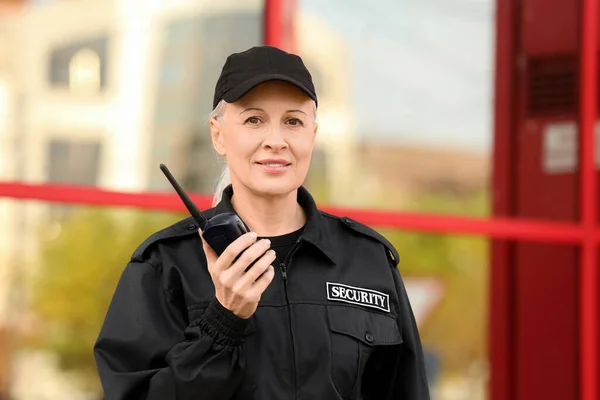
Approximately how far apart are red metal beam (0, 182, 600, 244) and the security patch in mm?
1748

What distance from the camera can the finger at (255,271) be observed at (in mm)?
1652

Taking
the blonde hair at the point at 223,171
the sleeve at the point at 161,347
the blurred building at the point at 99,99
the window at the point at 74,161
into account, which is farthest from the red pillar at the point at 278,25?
the sleeve at the point at 161,347

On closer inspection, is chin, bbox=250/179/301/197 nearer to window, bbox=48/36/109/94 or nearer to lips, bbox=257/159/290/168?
lips, bbox=257/159/290/168

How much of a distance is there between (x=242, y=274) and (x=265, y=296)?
18 centimetres

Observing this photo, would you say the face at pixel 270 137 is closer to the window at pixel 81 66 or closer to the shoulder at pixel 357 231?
the shoulder at pixel 357 231

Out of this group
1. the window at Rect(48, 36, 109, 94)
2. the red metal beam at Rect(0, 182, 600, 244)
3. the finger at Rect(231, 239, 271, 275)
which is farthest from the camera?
the window at Rect(48, 36, 109, 94)

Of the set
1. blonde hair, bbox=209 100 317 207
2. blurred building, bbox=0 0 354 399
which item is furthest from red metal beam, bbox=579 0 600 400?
blonde hair, bbox=209 100 317 207

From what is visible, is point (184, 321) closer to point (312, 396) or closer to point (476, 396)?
point (312, 396)

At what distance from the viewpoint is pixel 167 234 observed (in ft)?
6.08

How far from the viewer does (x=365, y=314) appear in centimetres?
187

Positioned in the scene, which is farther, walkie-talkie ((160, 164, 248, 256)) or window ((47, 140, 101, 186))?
window ((47, 140, 101, 186))

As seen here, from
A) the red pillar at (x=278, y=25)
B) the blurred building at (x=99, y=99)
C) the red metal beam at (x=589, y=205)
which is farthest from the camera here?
the red metal beam at (x=589, y=205)

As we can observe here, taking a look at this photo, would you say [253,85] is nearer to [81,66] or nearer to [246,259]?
[246,259]

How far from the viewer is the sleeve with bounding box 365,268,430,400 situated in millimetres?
1934
